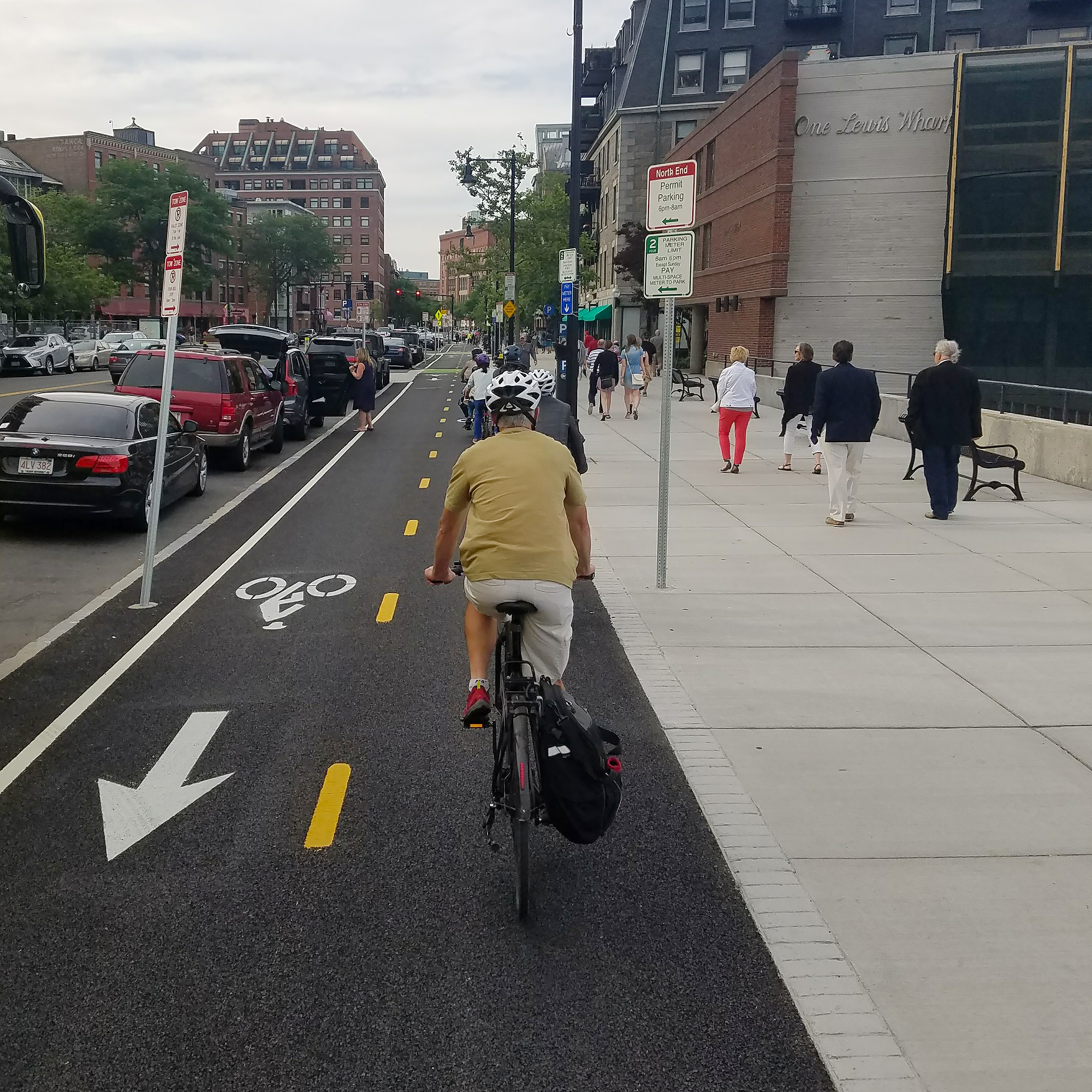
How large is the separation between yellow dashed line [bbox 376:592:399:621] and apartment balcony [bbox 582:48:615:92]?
7186 cm

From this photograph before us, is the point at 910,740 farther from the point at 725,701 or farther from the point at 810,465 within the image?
the point at 810,465

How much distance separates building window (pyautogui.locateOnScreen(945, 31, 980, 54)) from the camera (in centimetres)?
5550

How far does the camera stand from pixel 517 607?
4578 millimetres

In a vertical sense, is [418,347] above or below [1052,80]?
below

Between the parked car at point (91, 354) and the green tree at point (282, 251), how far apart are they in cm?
8935

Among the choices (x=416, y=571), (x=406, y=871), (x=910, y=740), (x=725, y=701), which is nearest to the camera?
(x=406, y=871)

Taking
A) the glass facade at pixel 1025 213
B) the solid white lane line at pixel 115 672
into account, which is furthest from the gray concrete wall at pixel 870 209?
the solid white lane line at pixel 115 672

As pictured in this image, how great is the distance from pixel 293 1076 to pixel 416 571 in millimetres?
7843

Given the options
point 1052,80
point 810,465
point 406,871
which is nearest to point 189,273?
point 1052,80

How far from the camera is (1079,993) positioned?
3855mm

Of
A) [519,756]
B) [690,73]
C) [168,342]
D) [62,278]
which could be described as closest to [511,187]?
[690,73]

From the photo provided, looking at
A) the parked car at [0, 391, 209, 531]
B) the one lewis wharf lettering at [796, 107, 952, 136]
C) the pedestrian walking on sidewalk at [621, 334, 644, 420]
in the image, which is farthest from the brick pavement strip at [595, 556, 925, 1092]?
the one lewis wharf lettering at [796, 107, 952, 136]

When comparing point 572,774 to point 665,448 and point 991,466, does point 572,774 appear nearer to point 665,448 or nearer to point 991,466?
point 665,448

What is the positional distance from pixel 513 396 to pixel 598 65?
78413mm
